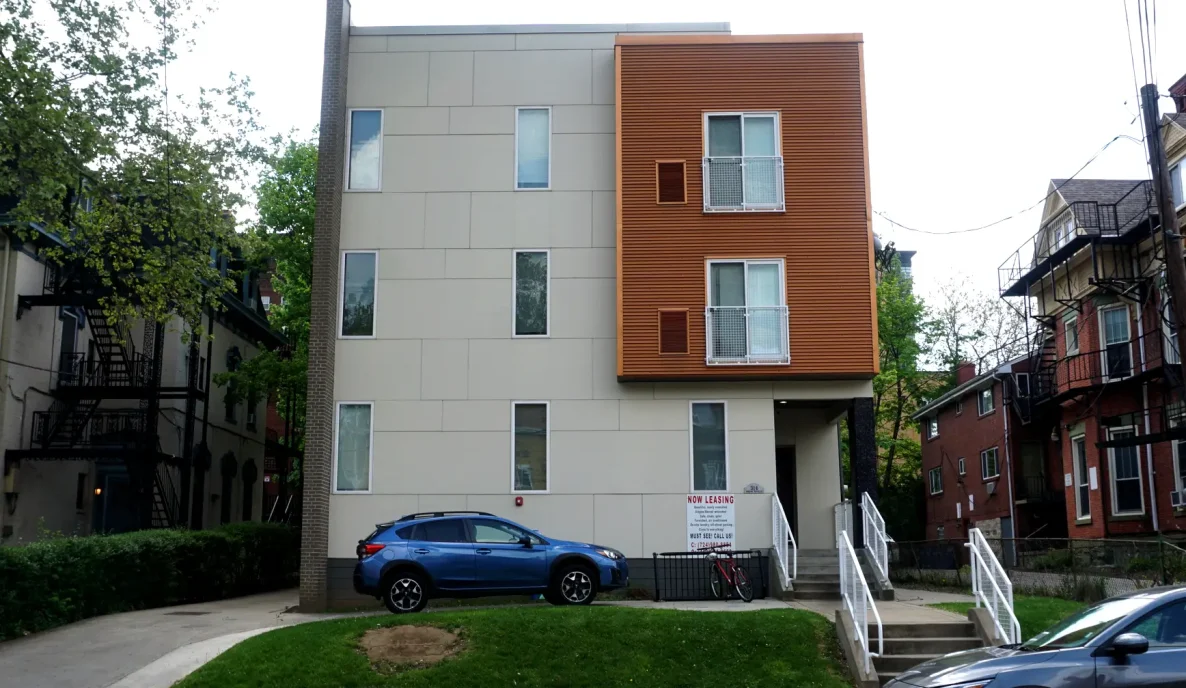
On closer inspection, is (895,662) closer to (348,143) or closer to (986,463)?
(348,143)

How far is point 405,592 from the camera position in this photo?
17672 millimetres

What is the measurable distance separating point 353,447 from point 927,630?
11.3 m

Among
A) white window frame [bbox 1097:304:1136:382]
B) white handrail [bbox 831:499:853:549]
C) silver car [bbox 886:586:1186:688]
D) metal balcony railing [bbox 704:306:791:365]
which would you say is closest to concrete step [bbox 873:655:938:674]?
silver car [bbox 886:586:1186:688]

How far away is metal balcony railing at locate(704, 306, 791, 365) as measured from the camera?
21906 millimetres

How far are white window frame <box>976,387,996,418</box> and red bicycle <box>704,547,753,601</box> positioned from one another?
2080cm

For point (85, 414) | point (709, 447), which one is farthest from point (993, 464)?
point (85, 414)

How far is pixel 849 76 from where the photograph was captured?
2303cm

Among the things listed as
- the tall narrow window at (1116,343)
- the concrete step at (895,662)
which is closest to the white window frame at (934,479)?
the tall narrow window at (1116,343)

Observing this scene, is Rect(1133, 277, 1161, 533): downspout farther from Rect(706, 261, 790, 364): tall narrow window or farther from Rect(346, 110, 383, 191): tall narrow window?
Rect(346, 110, 383, 191): tall narrow window

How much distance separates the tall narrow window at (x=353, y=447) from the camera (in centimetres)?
2183

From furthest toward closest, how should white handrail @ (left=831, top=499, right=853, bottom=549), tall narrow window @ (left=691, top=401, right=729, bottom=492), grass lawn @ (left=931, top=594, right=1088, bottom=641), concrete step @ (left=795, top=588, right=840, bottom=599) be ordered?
white handrail @ (left=831, top=499, right=853, bottom=549) < tall narrow window @ (left=691, top=401, right=729, bottom=492) < concrete step @ (left=795, top=588, right=840, bottom=599) < grass lawn @ (left=931, top=594, right=1088, bottom=641)

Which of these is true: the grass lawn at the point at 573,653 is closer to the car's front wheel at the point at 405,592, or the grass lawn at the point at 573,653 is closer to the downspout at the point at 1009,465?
the car's front wheel at the point at 405,592

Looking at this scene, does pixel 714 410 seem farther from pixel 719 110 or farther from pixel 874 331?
pixel 719 110

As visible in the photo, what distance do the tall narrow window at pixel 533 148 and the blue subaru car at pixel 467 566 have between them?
305 inches
